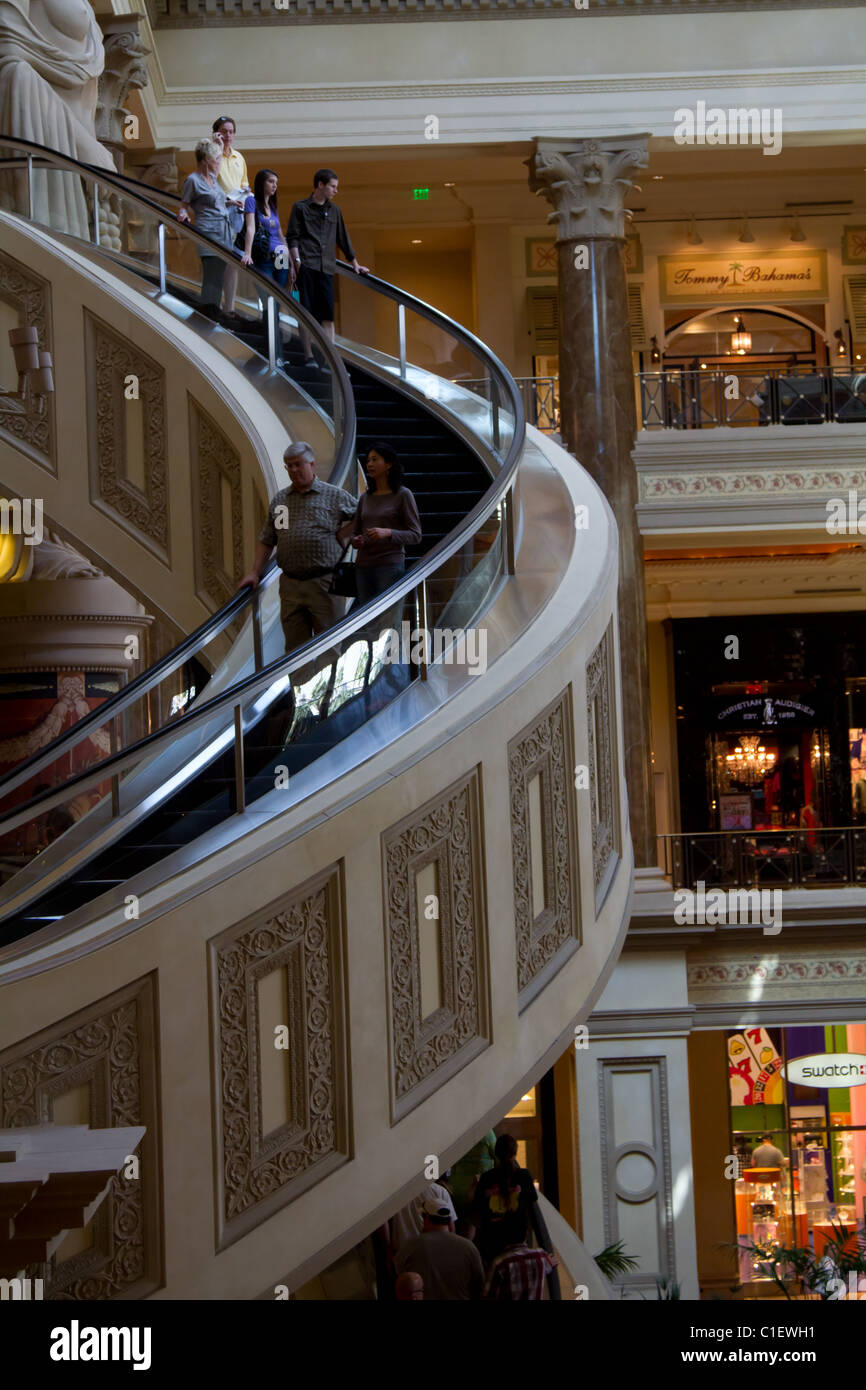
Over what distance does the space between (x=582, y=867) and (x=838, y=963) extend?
827 centimetres

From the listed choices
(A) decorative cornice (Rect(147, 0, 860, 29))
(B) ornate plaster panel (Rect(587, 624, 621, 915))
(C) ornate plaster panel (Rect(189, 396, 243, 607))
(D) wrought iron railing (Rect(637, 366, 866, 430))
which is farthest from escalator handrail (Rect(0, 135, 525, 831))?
(A) decorative cornice (Rect(147, 0, 860, 29))

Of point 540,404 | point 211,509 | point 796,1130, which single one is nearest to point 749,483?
point 540,404

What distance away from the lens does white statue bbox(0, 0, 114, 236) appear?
10484mm

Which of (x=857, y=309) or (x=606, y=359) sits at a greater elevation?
(x=857, y=309)

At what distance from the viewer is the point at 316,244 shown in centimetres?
1024

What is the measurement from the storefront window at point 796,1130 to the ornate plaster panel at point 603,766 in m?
9.54

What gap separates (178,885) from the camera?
16.4ft

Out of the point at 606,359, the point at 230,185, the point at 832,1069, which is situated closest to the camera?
the point at 230,185

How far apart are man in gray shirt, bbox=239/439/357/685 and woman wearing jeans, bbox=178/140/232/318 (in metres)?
3.74

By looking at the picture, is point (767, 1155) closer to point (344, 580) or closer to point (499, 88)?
point (499, 88)
